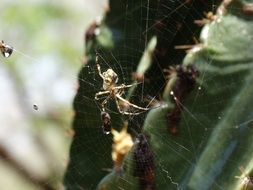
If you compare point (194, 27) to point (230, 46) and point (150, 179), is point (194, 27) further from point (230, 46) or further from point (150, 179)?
point (150, 179)

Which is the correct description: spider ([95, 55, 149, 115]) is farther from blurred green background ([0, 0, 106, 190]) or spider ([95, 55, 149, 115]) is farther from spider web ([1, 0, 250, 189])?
blurred green background ([0, 0, 106, 190])

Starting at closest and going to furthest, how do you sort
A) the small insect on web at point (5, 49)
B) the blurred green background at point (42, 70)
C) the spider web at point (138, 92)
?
1. the spider web at point (138, 92)
2. the small insect on web at point (5, 49)
3. the blurred green background at point (42, 70)

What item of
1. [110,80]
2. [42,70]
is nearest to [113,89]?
[110,80]

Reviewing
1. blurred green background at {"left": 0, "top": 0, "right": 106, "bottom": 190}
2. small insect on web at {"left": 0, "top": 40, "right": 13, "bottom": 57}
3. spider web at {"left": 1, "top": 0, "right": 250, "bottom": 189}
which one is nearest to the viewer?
spider web at {"left": 1, "top": 0, "right": 250, "bottom": 189}

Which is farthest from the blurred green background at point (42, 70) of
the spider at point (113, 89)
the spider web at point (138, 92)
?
the spider at point (113, 89)

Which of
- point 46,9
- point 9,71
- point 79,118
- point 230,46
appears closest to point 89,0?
point 46,9

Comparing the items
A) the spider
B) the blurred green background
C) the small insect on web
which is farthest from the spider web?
the blurred green background

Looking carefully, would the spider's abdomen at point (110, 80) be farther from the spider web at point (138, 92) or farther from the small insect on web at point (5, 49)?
the small insect on web at point (5, 49)

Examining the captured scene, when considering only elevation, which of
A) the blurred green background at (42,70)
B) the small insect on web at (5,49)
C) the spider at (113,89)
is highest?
the small insect on web at (5,49)
